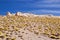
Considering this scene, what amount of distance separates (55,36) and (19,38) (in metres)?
4.97

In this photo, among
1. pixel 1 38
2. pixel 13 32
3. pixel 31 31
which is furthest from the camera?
pixel 31 31

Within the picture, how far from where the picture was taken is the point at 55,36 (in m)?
26.9

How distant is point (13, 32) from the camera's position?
84.0ft

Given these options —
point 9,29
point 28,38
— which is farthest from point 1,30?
point 28,38

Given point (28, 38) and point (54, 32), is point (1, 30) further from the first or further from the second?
point (54, 32)

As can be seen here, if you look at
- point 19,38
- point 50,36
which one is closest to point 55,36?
point 50,36

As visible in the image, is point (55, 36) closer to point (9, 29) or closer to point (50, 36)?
point (50, 36)

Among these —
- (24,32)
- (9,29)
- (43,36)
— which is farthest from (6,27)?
(43,36)

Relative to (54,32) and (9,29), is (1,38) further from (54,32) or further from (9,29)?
(54,32)

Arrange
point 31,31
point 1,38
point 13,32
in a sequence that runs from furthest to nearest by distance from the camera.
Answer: point 31,31 < point 13,32 < point 1,38

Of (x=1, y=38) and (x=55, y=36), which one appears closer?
(x=1, y=38)

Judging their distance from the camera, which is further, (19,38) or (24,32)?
(24,32)

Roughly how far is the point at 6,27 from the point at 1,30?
131 cm

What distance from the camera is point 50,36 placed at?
87.6ft
